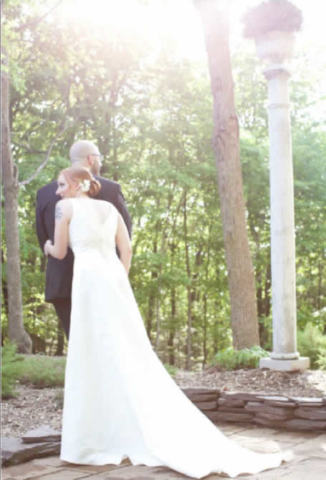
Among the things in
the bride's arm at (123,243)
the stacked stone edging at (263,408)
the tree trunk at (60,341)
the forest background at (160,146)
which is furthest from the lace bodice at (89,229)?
the tree trunk at (60,341)

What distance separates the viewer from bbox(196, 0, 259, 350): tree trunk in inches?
351

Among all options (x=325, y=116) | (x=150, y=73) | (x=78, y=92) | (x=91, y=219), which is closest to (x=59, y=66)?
(x=78, y=92)

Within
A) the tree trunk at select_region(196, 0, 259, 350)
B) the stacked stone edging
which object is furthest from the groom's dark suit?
the tree trunk at select_region(196, 0, 259, 350)

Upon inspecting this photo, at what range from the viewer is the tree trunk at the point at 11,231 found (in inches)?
550

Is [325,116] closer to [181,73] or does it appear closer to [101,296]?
[181,73]

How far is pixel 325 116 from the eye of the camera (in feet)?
67.7

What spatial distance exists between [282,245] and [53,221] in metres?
3.11

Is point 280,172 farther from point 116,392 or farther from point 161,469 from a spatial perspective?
point 161,469

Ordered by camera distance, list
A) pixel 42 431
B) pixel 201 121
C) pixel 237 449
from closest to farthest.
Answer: pixel 237 449 → pixel 42 431 → pixel 201 121

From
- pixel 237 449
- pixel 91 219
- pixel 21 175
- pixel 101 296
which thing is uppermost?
pixel 21 175

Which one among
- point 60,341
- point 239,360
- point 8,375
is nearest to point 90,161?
point 239,360

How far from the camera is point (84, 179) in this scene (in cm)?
454

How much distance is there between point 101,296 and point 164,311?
68.3ft

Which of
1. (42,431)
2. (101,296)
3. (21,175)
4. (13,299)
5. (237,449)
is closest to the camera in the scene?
(237,449)
